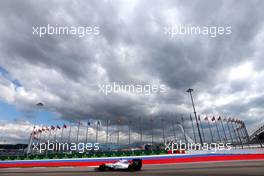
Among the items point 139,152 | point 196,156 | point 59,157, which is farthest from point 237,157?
point 59,157

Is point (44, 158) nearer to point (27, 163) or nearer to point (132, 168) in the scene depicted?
point (27, 163)

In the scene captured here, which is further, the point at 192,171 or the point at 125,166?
the point at 125,166

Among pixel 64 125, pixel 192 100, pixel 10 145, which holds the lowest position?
pixel 10 145

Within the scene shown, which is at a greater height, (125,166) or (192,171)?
(192,171)

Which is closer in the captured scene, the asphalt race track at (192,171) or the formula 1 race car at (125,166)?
the asphalt race track at (192,171)

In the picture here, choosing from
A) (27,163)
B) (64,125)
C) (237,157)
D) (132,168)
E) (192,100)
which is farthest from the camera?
(64,125)

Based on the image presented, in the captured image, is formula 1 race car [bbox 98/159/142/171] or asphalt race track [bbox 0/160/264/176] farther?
formula 1 race car [bbox 98/159/142/171]

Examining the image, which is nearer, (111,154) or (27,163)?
(27,163)

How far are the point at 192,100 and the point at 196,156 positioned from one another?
63.9 feet

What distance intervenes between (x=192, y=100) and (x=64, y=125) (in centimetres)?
3756

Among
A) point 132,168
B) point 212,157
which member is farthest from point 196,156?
point 132,168

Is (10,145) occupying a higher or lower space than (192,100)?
lower

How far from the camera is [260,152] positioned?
29.4 m

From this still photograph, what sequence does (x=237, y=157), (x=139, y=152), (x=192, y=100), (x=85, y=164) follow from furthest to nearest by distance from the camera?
1. (x=192, y=100)
2. (x=139, y=152)
3. (x=85, y=164)
4. (x=237, y=157)
